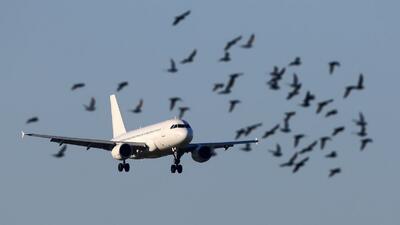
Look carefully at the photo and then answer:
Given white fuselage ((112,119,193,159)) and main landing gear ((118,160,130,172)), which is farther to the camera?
main landing gear ((118,160,130,172))

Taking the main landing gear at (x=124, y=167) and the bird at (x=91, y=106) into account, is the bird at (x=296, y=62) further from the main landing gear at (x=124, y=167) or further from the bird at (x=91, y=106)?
the main landing gear at (x=124, y=167)

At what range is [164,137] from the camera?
133 meters

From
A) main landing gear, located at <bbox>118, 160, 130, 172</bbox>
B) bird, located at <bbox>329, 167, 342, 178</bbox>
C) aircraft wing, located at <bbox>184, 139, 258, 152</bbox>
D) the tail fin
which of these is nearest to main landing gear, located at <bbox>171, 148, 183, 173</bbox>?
aircraft wing, located at <bbox>184, 139, 258, 152</bbox>

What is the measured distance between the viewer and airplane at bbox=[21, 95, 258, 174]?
431ft

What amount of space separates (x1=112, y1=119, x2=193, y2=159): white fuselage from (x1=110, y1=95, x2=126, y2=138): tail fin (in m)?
25.0

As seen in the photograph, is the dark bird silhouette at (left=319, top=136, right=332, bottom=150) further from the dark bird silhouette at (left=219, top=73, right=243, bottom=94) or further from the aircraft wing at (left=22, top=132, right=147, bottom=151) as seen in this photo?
the aircraft wing at (left=22, top=132, right=147, bottom=151)

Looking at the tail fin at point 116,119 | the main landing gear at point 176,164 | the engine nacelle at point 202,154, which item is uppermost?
the tail fin at point 116,119

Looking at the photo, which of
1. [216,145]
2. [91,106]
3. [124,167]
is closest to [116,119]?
[216,145]

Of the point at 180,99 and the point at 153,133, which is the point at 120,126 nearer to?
the point at 153,133

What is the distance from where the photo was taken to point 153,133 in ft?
444

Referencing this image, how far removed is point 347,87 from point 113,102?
335ft

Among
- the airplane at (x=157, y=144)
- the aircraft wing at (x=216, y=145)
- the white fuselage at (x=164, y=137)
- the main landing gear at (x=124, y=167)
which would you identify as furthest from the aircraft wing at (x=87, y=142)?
the aircraft wing at (x=216, y=145)

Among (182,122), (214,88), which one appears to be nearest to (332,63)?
(214,88)

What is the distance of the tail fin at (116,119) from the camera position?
165 metres
